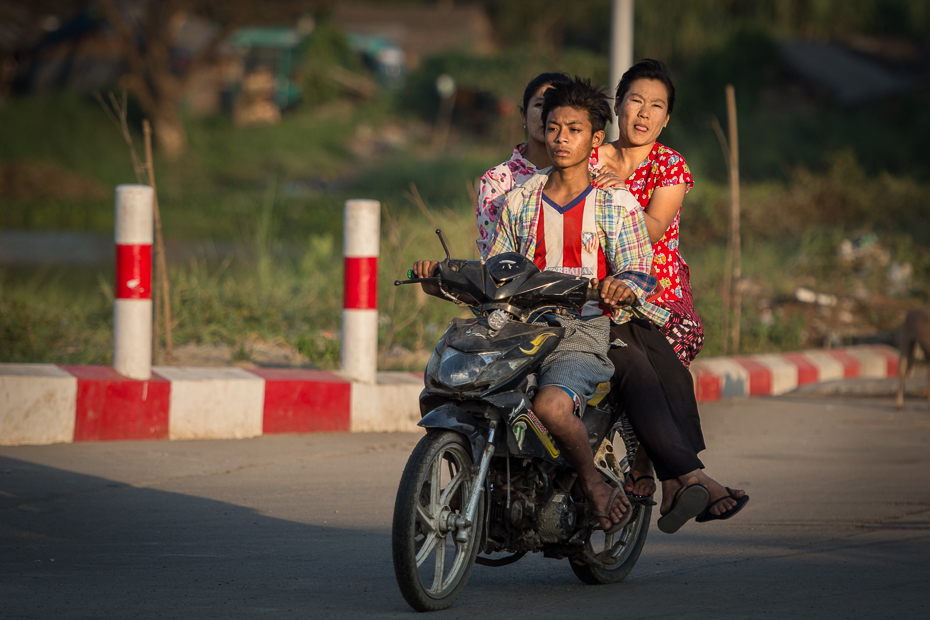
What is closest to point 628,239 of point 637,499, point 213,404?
point 637,499

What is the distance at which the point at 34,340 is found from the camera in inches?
281

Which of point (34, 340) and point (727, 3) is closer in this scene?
point (34, 340)

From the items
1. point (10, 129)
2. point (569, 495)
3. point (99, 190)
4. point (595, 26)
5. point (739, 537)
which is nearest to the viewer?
point (569, 495)

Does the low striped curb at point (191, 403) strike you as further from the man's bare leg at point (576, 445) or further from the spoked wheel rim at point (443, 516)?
the man's bare leg at point (576, 445)

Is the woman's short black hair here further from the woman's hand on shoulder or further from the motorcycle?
the motorcycle

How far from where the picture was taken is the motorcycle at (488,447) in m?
3.24

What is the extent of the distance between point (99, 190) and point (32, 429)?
26936mm

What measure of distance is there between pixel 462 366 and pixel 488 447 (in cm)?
26

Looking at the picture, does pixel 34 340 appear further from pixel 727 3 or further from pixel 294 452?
pixel 727 3

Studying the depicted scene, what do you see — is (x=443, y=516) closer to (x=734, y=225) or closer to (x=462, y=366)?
(x=462, y=366)

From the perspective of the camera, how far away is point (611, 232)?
12.1 ft

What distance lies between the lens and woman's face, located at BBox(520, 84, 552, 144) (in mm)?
4574

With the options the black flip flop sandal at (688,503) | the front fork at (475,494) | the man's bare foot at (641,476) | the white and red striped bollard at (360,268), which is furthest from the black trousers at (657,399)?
the white and red striped bollard at (360,268)

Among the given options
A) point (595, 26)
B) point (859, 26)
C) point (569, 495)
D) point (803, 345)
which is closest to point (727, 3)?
point (859, 26)
